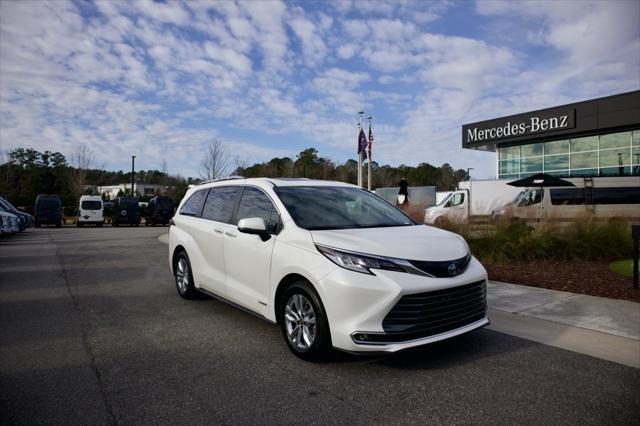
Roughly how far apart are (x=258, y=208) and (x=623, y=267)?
747cm

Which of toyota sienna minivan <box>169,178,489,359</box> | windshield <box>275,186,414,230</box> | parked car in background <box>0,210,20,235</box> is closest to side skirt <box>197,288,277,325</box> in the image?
toyota sienna minivan <box>169,178,489,359</box>

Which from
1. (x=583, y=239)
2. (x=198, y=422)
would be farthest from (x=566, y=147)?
(x=198, y=422)

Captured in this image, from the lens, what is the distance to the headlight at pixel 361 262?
149 inches

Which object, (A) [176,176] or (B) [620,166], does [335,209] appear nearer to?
(B) [620,166]

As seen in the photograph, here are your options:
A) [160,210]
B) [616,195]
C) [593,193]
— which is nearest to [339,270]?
[593,193]

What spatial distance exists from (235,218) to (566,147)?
115 feet

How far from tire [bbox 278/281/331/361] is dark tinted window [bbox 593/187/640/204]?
17531mm

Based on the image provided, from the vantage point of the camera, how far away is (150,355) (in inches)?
173

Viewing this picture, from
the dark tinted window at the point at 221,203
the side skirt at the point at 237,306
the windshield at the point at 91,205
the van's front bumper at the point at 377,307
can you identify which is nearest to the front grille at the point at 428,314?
the van's front bumper at the point at 377,307

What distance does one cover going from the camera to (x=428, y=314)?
12.4 feet

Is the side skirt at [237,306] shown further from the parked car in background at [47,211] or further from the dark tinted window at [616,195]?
the parked car in background at [47,211]

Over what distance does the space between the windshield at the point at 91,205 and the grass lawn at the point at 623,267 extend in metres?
29.9

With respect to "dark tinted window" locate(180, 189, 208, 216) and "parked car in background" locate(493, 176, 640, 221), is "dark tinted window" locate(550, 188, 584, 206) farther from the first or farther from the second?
"dark tinted window" locate(180, 189, 208, 216)

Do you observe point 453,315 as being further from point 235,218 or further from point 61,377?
point 61,377
